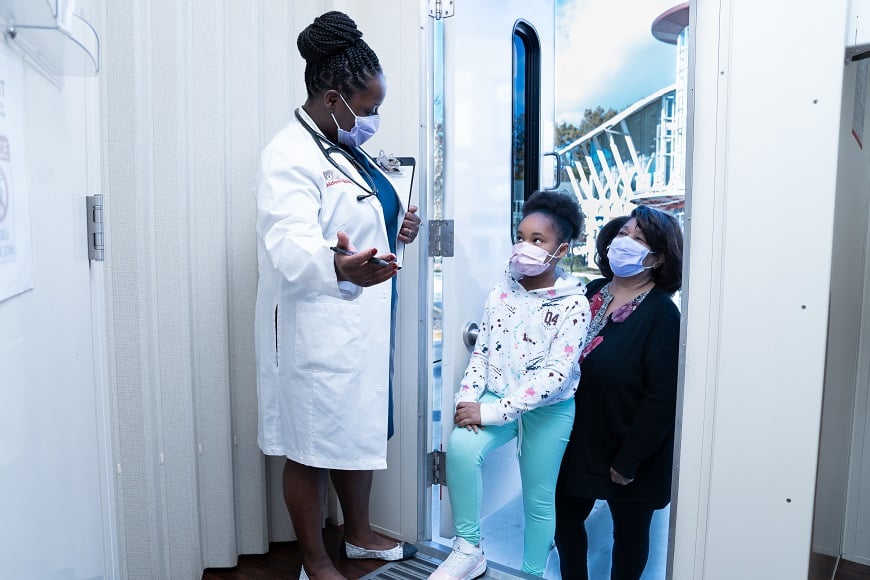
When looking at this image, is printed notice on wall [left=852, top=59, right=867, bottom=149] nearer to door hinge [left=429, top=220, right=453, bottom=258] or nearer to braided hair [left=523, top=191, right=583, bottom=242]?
braided hair [left=523, top=191, right=583, bottom=242]

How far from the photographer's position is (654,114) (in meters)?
2.67

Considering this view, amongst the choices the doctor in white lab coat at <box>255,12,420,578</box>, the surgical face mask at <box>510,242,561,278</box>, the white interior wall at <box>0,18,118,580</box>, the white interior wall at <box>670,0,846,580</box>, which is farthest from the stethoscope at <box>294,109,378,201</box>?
the white interior wall at <box>670,0,846,580</box>

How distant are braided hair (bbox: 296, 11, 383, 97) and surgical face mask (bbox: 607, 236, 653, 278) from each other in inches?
38.3

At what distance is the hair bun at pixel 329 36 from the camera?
172 cm

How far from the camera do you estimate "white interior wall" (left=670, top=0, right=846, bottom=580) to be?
138 cm

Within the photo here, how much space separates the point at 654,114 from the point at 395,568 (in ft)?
7.14

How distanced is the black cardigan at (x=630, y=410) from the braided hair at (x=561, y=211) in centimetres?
36

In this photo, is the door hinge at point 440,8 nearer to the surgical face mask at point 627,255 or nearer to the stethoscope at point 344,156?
the stethoscope at point 344,156

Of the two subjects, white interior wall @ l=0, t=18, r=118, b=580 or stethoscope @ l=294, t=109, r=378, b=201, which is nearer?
white interior wall @ l=0, t=18, r=118, b=580

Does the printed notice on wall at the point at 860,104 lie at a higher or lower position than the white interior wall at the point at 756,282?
higher

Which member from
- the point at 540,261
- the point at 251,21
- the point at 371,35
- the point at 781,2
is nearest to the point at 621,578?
the point at 540,261

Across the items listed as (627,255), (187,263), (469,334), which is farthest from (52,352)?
(627,255)

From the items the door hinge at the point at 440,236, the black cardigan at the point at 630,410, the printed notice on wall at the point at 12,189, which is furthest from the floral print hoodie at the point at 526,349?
the printed notice on wall at the point at 12,189

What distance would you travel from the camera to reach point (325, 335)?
169 cm
